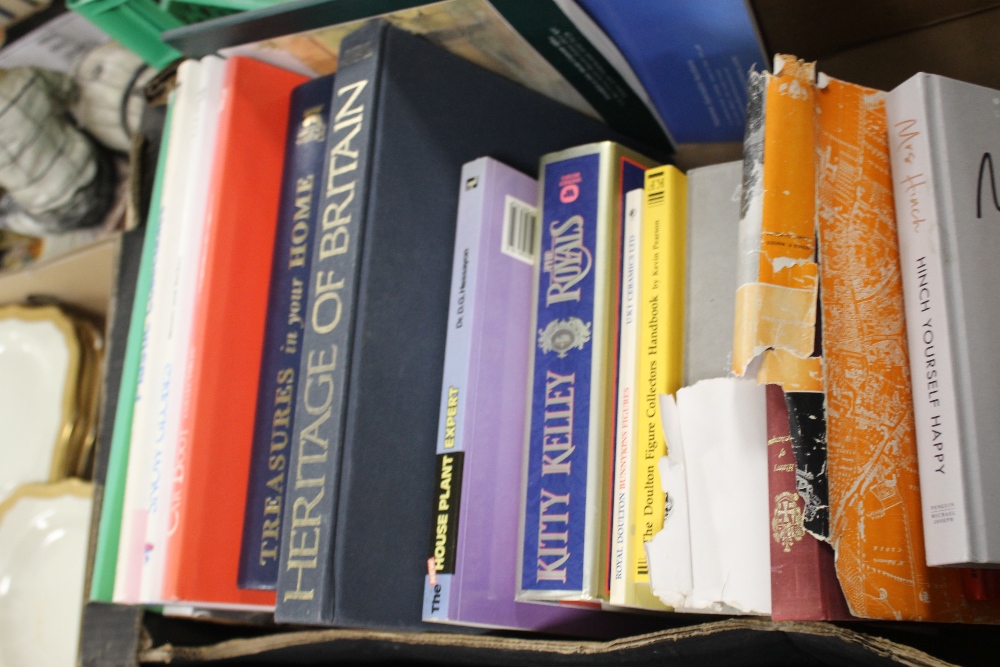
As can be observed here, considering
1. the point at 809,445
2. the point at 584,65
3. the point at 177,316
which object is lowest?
the point at 809,445

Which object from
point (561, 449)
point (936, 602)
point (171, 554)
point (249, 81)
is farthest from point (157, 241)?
point (936, 602)

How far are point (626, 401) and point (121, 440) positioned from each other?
43 cm

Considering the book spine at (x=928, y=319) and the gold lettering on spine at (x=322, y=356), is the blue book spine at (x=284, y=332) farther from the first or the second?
the book spine at (x=928, y=319)

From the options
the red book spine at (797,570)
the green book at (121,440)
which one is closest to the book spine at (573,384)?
the red book spine at (797,570)

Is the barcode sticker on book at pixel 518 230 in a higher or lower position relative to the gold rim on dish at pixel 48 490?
higher

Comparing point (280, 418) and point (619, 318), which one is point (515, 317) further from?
point (280, 418)

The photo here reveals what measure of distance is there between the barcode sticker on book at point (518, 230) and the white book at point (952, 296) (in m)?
0.25

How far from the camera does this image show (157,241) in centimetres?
70

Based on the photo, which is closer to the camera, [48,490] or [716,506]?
[716,506]

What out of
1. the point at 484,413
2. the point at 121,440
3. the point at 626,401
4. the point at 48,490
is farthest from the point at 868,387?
the point at 48,490

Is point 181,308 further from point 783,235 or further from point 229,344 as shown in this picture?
point 783,235

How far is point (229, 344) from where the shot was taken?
65cm

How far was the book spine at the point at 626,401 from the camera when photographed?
0.51m

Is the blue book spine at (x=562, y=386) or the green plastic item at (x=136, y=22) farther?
the green plastic item at (x=136, y=22)
